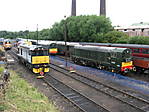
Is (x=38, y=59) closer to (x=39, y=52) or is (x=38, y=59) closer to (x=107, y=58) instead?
(x=39, y=52)

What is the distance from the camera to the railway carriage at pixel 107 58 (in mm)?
19984

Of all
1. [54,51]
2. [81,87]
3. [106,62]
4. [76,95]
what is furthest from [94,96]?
[54,51]

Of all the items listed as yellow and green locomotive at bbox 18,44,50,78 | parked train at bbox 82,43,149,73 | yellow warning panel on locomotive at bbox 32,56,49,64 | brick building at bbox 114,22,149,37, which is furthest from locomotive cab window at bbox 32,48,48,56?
brick building at bbox 114,22,149,37

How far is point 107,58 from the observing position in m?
21.9

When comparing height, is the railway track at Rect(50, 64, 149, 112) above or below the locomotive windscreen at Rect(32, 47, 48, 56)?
below

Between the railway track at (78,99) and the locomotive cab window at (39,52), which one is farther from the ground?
the locomotive cab window at (39,52)

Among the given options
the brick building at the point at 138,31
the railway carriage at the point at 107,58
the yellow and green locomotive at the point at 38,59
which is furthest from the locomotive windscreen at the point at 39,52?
the brick building at the point at 138,31

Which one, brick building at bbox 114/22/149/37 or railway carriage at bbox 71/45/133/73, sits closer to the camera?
railway carriage at bbox 71/45/133/73

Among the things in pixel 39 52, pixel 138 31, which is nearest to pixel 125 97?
pixel 39 52

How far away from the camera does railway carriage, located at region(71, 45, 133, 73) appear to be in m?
20.0

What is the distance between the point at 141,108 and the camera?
38.7 ft

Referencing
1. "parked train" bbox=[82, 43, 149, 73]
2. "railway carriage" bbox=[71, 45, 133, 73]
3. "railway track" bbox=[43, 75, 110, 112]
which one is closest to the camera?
"railway track" bbox=[43, 75, 110, 112]

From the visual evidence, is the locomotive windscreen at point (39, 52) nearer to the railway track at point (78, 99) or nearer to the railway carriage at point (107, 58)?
the railway track at point (78, 99)

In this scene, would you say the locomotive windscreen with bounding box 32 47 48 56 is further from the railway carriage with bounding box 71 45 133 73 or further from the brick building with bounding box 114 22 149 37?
the brick building with bounding box 114 22 149 37
